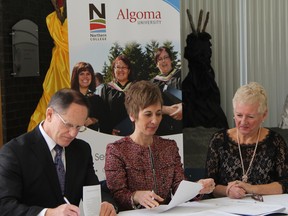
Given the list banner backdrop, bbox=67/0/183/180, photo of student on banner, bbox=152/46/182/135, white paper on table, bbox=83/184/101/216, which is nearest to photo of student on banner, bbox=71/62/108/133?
banner backdrop, bbox=67/0/183/180

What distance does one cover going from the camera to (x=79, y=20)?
13.4 feet

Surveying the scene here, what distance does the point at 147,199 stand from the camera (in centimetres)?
260

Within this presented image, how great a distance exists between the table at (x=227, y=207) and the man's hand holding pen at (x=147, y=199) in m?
0.03

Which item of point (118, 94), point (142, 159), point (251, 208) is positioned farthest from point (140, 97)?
point (118, 94)

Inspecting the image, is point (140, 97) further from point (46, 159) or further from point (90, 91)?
point (90, 91)

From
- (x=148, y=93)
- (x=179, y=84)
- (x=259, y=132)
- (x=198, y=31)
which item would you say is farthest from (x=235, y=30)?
(x=148, y=93)

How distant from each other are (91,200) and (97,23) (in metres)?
2.21

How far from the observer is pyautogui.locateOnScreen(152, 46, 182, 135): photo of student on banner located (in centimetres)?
418

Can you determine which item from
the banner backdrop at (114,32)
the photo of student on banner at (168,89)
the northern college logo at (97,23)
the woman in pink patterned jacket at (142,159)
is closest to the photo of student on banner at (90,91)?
the banner backdrop at (114,32)

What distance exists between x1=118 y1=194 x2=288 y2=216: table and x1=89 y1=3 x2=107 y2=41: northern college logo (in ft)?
6.04

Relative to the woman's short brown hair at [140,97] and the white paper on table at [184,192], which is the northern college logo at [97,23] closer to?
the woman's short brown hair at [140,97]

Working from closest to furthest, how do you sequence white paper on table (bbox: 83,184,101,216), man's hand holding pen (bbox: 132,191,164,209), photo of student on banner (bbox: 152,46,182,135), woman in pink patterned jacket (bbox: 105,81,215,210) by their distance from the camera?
white paper on table (bbox: 83,184,101,216) < man's hand holding pen (bbox: 132,191,164,209) < woman in pink patterned jacket (bbox: 105,81,215,210) < photo of student on banner (bbox: 152,46,182,135)

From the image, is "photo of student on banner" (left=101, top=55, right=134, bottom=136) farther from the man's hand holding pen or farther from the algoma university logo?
the man's hand holding pen

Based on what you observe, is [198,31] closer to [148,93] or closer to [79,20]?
[79,20]
